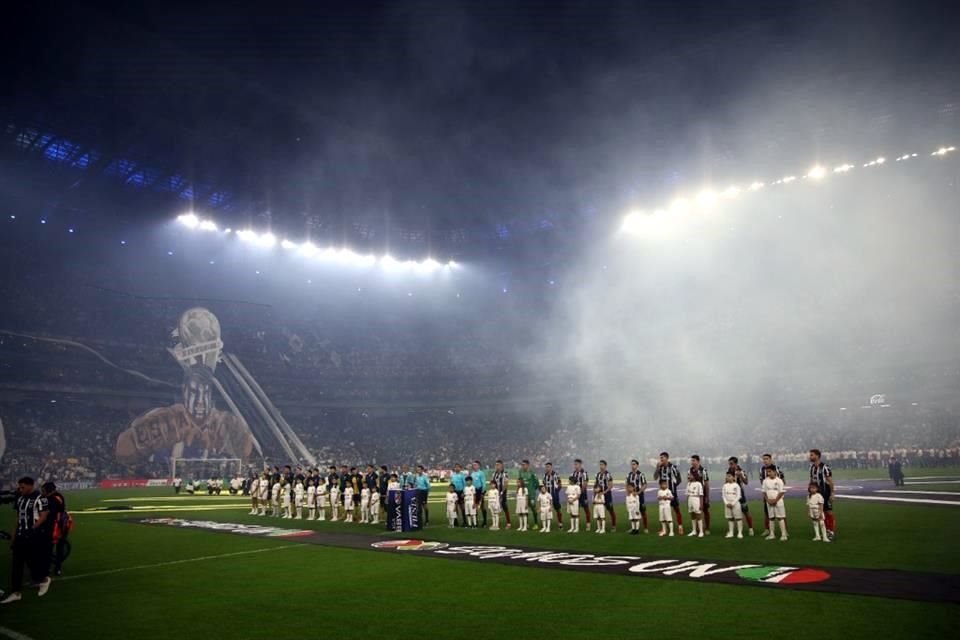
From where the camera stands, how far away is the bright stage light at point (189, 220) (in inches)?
2076

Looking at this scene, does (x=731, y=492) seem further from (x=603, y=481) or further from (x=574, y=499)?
(x=574, y=499)

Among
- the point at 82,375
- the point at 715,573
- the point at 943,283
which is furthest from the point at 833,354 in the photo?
the point at 82,375

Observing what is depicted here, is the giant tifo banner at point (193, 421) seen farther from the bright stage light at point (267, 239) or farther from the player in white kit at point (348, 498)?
the player in white kit at point (348, 498)

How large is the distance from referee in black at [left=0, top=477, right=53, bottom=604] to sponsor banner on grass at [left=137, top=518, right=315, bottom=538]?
7.36 meters

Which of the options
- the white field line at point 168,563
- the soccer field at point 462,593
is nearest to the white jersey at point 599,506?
the soccer field at point 462,593

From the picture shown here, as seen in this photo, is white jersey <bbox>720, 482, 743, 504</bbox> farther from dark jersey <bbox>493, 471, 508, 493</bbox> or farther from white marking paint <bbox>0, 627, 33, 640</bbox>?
white marking paint <bbox>0, 627, 33, 640</bbox>

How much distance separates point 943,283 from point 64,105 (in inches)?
2575

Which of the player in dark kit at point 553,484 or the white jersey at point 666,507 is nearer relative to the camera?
the white jersey at point 666,507

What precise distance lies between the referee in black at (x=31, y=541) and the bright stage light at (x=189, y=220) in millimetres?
45422

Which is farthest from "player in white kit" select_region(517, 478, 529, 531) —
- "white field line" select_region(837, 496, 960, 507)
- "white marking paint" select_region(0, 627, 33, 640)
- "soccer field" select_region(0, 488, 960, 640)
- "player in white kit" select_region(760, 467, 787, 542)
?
"white field line" select_region(837, 496, 960, 507)

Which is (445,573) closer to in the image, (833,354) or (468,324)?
(833,354)

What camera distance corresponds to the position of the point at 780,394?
182 feet

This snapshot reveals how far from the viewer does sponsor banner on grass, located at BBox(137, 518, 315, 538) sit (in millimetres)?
18656

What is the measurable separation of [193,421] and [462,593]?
45351 mm
